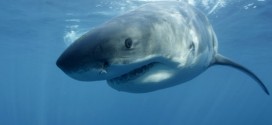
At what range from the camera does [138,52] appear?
102 inches

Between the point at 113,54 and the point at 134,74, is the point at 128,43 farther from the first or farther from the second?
the point at 134,74

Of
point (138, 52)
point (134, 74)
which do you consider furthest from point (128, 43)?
point (134, 74)

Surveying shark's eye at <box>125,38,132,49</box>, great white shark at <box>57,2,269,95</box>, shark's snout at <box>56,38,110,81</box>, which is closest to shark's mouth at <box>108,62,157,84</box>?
great white shark at <box>57,2,269,95</box>

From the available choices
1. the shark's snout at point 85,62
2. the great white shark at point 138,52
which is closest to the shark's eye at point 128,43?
the great white shark at point 138,52

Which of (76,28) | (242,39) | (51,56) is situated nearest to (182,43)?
(76,28)

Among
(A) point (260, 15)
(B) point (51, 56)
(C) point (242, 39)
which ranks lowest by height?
(C) point (242, 39)

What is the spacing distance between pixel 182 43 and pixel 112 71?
1161 mm

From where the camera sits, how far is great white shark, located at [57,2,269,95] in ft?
7.70

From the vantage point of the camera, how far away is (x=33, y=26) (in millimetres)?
22391

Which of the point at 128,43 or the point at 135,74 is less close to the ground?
the point at 128,43

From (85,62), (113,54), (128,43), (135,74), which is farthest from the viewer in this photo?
(135,74)

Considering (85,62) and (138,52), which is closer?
(85,62)

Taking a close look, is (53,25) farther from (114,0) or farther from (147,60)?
(147,60)

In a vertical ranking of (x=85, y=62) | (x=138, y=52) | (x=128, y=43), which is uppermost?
(x=85, y=62)
